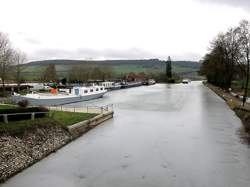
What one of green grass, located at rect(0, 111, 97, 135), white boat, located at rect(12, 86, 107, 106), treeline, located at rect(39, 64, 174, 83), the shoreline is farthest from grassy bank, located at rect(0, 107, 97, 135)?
treeline, located at rect(39, 64, 174, 83)

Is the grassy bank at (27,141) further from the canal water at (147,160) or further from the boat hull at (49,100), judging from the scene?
the boat hull at (49,100)

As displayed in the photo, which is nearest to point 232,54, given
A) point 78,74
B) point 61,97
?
point 61,97

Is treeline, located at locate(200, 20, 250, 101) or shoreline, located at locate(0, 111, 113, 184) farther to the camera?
treeline, located at locate(200, 20, 250, 101)

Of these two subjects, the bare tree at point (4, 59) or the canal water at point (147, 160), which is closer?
the canal water at point (147, 160)

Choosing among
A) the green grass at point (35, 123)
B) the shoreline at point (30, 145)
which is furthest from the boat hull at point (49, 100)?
the shoreline at point (30, 145)

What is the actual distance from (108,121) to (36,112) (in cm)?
941

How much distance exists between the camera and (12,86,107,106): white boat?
138 ft

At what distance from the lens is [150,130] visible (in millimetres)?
25703

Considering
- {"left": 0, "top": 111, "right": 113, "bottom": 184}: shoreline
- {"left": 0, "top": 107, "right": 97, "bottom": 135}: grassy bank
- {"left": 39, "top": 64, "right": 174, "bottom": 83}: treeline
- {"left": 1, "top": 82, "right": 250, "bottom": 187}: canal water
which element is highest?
{"left": 39, "top": 64, "right": 174, "bottom": 83}: treeline

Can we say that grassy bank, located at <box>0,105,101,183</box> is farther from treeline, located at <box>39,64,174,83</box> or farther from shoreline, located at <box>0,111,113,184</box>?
treeline, located at <box>39,64,174,83</box>

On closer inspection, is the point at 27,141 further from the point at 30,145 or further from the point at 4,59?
the point at 4,59

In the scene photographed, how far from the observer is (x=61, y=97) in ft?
150

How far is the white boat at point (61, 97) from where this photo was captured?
42062 millimetres

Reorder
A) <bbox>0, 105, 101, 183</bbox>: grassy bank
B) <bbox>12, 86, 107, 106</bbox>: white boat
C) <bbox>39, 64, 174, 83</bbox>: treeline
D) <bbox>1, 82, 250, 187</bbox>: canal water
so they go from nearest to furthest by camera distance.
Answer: <bbox>1, 82, 250, 187</bbox>: canal water
<bbox>0, 105, 101, 183</bbox>: grassy bank
<bbox>12, 86, 107, 106</bbox>: white boat
<bbox>39, 64, 174, 83</bbox>: treeline
